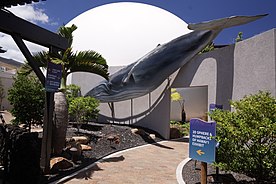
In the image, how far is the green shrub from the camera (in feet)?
14.4

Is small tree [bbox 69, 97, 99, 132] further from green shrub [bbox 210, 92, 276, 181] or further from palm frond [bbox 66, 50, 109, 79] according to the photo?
green shrub [bbox 210, 92, 276, 181]

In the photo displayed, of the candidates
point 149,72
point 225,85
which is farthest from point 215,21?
point 149,72

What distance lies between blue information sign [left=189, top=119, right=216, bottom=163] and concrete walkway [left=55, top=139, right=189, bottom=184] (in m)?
1.46

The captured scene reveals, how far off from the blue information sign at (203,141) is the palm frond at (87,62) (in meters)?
3.93

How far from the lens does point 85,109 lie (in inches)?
423

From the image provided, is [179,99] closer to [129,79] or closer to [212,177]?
[129,79]

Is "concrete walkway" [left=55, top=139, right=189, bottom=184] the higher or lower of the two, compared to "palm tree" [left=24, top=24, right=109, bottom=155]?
lower

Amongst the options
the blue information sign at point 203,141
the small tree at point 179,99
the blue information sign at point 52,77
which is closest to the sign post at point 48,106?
the blue information sign at point 52,77

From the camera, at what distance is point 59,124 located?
6730 mm

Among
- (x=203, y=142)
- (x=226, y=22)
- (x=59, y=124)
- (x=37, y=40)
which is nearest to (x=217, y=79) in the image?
(x=226, y=22)

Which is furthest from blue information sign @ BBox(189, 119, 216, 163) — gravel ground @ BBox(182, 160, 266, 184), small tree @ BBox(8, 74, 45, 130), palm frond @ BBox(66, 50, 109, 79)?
small tree @ BBox(8, 74, 45, 130)

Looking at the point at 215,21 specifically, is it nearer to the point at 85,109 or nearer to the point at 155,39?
the point at 85,109

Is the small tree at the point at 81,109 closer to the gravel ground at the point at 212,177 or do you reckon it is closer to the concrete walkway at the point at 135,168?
the concrete walkway at the point at 135,168

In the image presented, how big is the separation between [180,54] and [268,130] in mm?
7869
